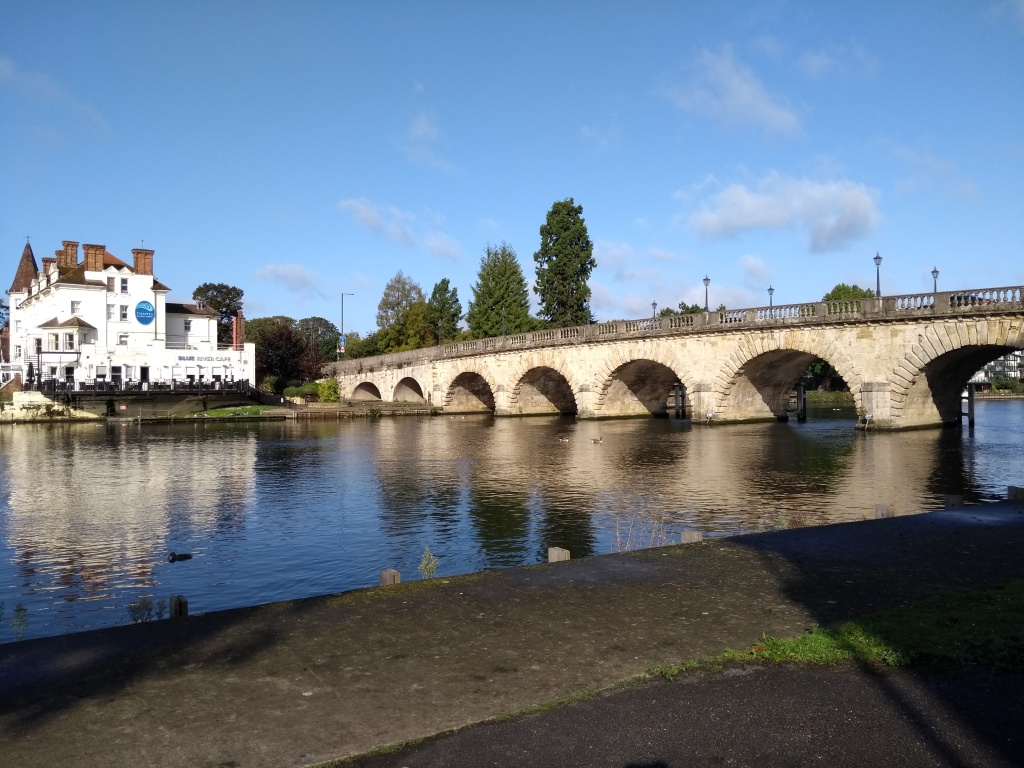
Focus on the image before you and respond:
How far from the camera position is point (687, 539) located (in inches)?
432

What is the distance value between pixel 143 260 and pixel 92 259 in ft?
12.9

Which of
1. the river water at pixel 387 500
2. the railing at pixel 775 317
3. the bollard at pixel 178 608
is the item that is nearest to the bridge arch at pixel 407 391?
the railing at pixel 775 317

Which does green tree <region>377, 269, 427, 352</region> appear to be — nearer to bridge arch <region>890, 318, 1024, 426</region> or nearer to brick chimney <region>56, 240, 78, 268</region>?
brick chimney <region>56, 240, 78, 268</region>

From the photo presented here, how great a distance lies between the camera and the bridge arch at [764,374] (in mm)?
37969

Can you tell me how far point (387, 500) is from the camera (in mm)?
20312

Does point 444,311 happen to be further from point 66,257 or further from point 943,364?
point 943,364

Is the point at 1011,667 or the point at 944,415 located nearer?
the point at 1011,667

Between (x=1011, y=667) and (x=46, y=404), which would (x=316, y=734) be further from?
(x=46, y=404)

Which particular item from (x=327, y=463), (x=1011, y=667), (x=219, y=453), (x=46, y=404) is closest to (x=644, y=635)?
(x=1011, y=667)

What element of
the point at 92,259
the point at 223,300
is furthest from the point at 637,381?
the point at 223,300

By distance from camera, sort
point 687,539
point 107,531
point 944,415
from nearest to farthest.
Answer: point 687,539 < point 107,531 < point 944,415

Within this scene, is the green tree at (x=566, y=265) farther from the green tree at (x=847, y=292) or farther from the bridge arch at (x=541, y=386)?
the green tree at (x=847, y=292)

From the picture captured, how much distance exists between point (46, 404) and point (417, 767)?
6163 cm

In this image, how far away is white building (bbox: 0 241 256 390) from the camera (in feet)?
212
